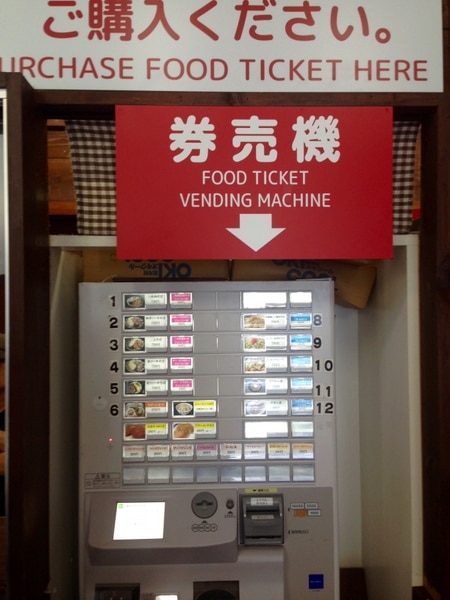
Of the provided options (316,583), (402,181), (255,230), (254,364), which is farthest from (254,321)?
(316,583)

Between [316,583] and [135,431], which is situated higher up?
[135,431]

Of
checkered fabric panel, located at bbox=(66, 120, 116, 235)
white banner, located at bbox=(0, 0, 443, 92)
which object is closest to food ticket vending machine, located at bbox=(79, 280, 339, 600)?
checkered fabric panel, located at bbox=(66, 120, 116, 235)

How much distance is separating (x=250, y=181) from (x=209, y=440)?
2.79 ft

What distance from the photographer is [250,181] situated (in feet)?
6.13

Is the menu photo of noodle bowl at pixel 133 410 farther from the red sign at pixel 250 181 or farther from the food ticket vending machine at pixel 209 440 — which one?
the red sign at pixel 250 181

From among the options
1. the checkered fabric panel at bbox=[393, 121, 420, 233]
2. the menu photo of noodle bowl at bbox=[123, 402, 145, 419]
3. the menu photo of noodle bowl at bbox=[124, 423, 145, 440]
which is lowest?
the menu photo of noodle bowl at bbox=[124, 423, 145, 440]

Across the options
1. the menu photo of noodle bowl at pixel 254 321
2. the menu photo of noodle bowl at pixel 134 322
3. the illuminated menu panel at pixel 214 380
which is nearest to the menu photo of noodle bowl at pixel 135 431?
the illuminated menu panel at pixel 214 380

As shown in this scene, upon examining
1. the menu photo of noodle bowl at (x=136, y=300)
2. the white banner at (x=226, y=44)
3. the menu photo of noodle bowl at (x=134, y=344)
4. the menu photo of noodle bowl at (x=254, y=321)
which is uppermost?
the white banner at (x=226, y=44)

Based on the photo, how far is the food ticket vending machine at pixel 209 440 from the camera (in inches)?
77.1

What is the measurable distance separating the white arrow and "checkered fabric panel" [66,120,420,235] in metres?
0.48

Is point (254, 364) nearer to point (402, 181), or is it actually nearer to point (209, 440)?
point (209, 440)

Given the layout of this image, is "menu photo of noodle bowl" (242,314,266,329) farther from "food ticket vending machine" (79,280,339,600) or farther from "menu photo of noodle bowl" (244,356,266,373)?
"menu photo of noodle bowl" (244,356,266,373)

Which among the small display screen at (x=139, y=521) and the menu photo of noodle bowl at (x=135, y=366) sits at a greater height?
the menu photo of noodle bowl at (x=135, y=366)

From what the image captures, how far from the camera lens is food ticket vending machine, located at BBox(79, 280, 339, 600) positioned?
1958mm
